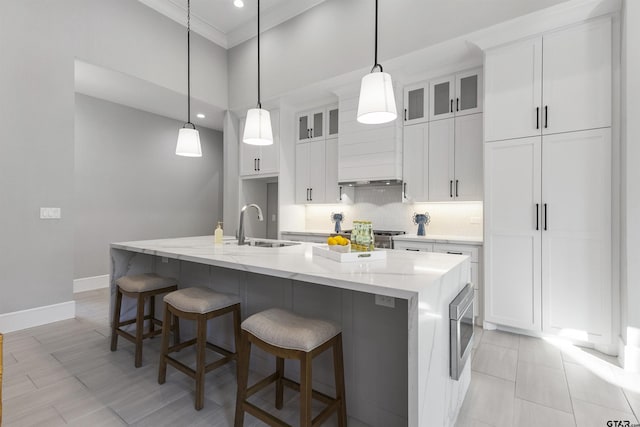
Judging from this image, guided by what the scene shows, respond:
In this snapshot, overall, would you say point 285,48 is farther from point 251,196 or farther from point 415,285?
point 415,285

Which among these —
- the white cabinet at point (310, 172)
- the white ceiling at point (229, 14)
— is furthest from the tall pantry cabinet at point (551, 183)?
the white ceiling at point (229, 14)

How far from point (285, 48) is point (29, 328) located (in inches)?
176

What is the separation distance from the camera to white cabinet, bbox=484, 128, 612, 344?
8.44 ft

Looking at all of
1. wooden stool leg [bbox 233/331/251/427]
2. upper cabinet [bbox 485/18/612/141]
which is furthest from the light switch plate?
upper cabinet [bbox 485/18/612/141]

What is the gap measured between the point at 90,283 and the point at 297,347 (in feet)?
15.3

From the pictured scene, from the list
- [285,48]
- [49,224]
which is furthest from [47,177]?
[285,48]

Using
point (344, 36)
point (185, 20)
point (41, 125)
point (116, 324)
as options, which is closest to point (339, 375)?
point (116, 324)

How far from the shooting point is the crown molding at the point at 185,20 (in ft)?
13.5

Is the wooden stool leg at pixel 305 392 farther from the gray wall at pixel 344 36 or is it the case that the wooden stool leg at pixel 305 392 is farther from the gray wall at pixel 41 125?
the gray wall at pixel 41 125

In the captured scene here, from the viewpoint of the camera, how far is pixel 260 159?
197 inches

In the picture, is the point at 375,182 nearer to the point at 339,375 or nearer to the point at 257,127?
the point at 257,127

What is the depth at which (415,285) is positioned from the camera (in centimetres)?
120

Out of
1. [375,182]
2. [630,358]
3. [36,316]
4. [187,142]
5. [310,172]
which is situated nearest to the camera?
[630,358]

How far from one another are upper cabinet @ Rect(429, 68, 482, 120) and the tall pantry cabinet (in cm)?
37
